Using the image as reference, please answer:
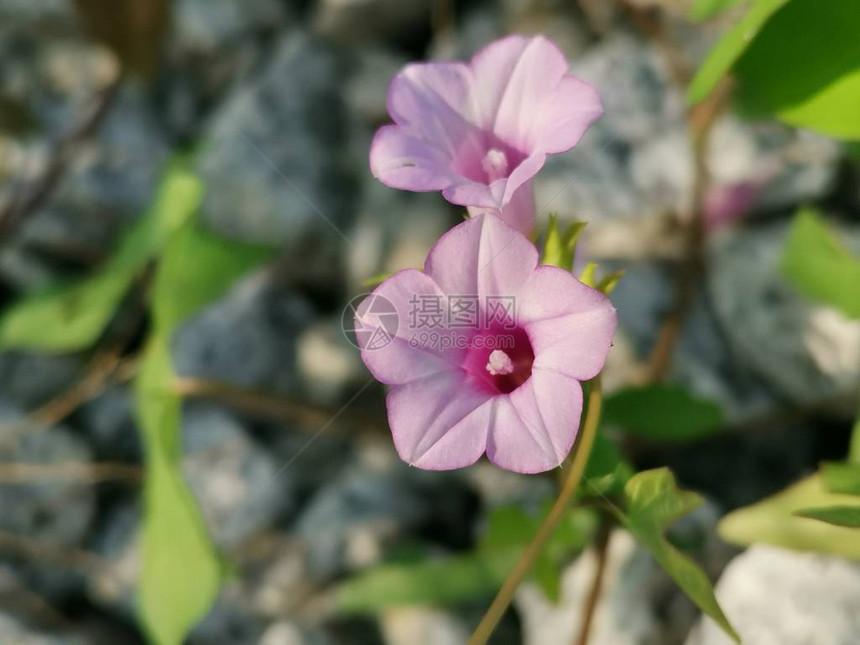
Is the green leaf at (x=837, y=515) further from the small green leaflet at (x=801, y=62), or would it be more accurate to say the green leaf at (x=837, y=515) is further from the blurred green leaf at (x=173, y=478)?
the blurred green leaf at (x=173, y=478)

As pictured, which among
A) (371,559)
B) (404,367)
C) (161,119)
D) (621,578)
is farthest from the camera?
(161,119)

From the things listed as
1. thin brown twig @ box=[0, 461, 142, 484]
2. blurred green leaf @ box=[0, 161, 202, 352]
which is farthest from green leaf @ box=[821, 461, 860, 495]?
thin brown twig @ box=[0, 461, 142, 484]

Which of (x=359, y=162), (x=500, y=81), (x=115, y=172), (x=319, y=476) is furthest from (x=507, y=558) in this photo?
(x=115, y=172)

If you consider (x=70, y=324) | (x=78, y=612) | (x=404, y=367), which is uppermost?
(x=404, y=367)

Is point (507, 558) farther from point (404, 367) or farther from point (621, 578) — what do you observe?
point (404, 367)

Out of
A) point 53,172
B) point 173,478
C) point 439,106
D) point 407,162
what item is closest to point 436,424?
point 407,162
